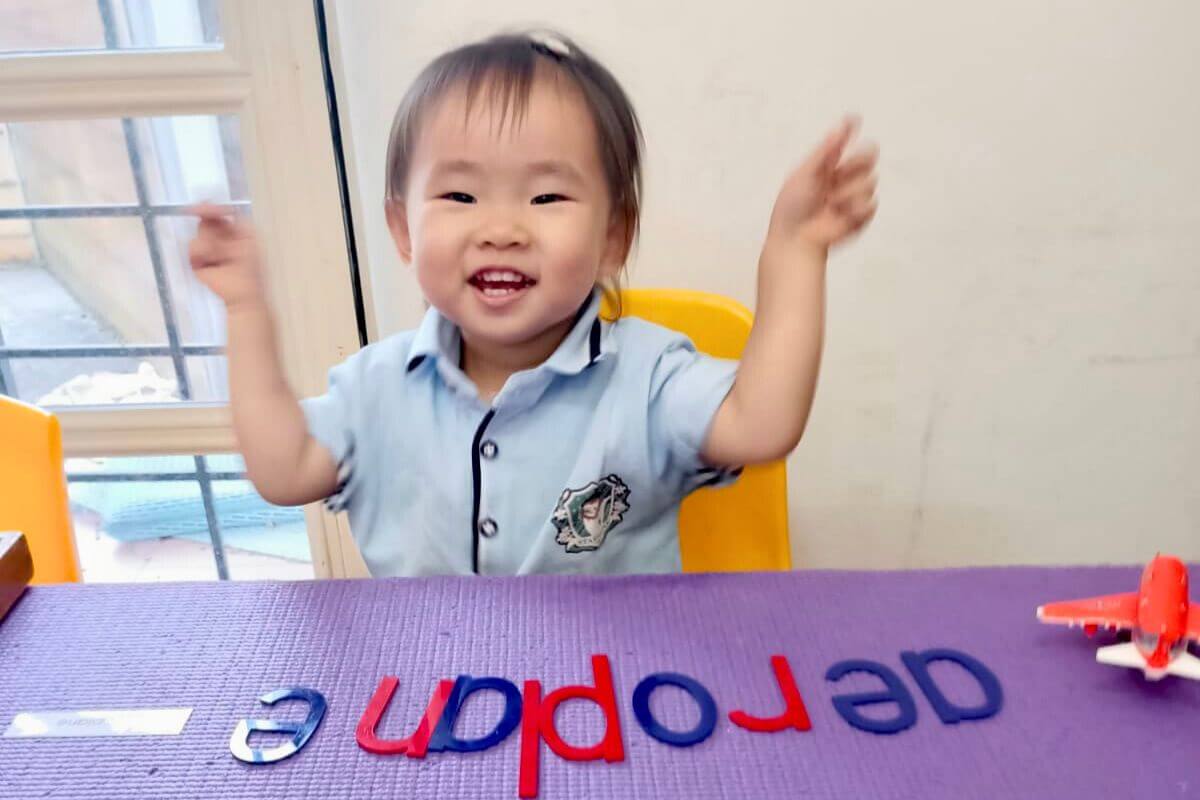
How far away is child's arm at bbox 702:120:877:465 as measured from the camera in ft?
1.94

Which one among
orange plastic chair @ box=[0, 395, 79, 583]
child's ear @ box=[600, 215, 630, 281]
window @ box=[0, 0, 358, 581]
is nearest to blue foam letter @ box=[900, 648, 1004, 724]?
child's ear @ box=[600, 215, 630, 281]

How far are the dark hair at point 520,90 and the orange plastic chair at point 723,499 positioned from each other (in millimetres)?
163

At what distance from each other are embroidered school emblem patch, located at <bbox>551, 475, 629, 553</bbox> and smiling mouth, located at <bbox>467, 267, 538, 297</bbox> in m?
0.18

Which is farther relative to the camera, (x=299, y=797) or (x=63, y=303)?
(x=63, y=303)

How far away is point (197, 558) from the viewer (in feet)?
Answer: 5.49

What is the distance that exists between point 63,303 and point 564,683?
120 cm

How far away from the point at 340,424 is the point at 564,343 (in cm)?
19

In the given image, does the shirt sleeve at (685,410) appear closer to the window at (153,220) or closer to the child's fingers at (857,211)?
the child's fingers at (857,211)

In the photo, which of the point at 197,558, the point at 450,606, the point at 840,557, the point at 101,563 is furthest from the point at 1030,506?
the point at 101,563

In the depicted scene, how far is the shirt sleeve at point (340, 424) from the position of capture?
0.74m

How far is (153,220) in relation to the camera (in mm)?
1305

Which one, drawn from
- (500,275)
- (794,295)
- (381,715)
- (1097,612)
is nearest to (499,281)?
(500,275)

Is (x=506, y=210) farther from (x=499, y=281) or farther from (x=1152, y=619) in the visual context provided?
(x=1152, y=619)

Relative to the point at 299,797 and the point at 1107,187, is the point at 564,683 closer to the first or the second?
the point at 299,797
